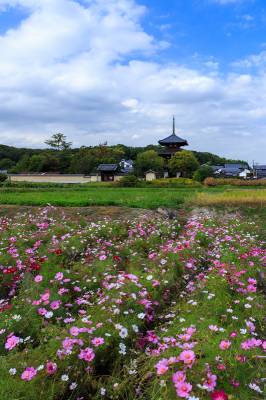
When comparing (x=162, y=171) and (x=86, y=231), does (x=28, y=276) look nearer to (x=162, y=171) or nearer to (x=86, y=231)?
(x=86, y=231)

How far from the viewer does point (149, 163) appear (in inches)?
1857

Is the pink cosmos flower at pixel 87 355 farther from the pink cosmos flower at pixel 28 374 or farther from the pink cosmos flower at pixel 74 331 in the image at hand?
the pink cosmos flower at pixel 28 374

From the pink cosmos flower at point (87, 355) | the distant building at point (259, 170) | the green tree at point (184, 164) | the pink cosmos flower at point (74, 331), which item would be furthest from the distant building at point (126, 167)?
the pink cosmos flower at point (87, 355)

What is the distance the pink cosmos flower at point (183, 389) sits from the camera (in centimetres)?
200

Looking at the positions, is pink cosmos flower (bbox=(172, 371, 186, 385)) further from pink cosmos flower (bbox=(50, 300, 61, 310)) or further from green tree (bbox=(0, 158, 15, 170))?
green tree (bbox=(0, 158, 15, 170))

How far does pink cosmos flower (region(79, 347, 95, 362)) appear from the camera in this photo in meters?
2.47

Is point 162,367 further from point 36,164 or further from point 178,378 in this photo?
point 36,164

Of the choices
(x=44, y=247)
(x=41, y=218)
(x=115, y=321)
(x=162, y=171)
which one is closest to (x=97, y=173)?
(x=162, y=171)

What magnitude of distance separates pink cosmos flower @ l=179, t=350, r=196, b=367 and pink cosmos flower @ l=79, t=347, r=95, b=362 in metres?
0.58

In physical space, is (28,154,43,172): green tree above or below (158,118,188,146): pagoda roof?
below

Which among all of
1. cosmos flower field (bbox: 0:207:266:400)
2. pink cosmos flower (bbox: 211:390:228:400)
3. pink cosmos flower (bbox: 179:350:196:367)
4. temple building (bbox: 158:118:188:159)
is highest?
temple building (bbox: 158:118:188:159)

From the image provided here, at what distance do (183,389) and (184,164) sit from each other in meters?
43.1

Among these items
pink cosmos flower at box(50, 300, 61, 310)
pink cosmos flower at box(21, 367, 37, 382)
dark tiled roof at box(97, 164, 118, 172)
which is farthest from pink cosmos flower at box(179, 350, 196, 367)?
dark tiled roof at box(97, 164, 118, 172)

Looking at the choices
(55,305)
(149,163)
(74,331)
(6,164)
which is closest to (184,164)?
(149,163)
